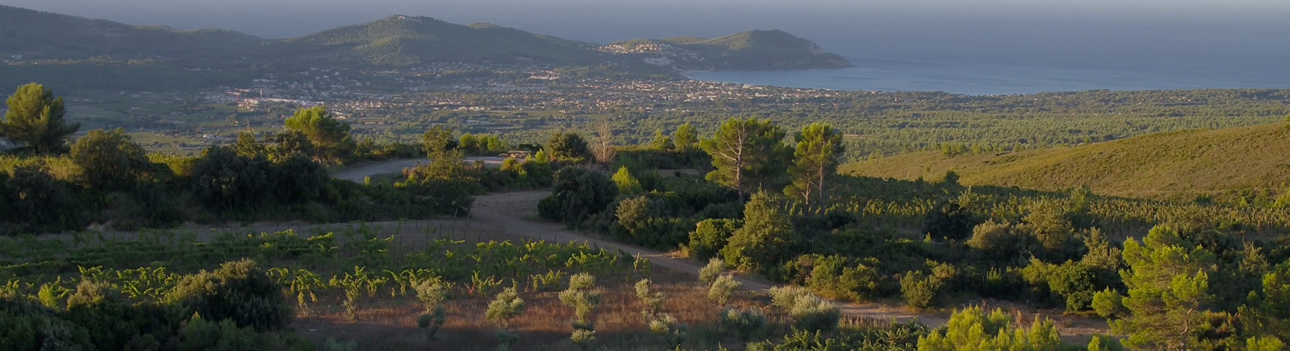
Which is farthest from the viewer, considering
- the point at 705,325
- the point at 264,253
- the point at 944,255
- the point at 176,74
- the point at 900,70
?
the point at 900,70

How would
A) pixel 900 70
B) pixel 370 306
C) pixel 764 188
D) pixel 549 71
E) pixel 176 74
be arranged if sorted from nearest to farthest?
pixel 370 306 → pixel 764 188 → pixel 176 74 → pixel 549 71 → pixel 900 70

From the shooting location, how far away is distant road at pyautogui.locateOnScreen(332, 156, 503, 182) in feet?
72.5

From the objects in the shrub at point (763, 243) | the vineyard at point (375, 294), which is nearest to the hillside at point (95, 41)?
the vineyard at point (375, 294)

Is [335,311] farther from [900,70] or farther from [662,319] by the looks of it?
[900,70]

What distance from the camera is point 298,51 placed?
329 feet

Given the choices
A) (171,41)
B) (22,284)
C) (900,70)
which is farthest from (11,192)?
(900,70)

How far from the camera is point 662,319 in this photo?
9.39m

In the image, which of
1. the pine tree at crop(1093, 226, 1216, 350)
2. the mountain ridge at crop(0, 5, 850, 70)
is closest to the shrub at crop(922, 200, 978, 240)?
the pine tree at crop(1093, 226, 1216, 350)

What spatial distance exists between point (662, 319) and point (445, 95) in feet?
241

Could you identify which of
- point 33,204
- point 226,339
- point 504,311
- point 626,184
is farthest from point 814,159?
point 33,204

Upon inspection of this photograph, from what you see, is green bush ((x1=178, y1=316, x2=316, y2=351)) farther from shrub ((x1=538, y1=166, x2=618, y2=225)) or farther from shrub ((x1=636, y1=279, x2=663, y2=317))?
shrub ((x1=538, y1=166, x2=618, y2=225))

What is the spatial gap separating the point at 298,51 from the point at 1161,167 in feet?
281

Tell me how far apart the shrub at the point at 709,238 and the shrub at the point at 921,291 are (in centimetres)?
326

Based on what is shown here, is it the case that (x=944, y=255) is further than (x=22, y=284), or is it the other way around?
(x=944, y=255)
